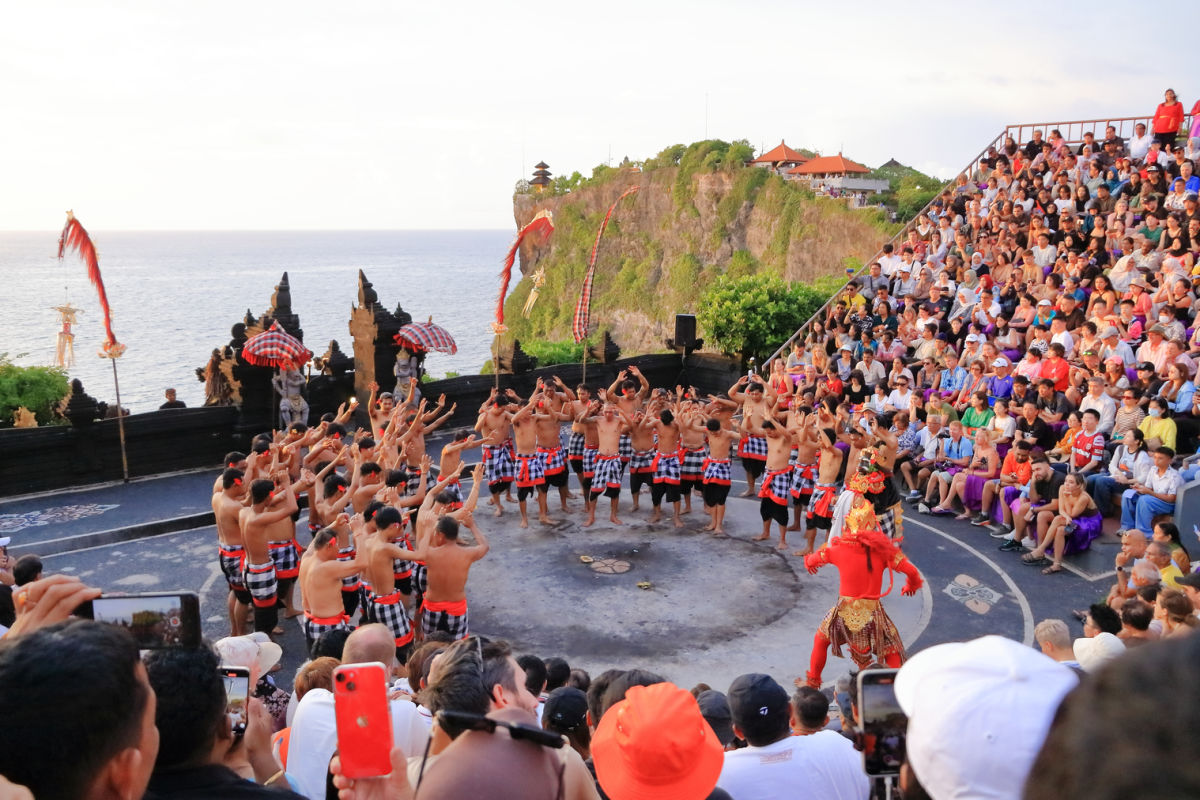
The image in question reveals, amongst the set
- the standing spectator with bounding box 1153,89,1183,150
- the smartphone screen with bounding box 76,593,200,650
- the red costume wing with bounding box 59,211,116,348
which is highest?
the standing spectator with bounding box 1153,89,1183,150

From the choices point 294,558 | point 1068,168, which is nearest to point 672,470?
point 294,558

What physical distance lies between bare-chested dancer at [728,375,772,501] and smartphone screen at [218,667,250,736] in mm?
9279

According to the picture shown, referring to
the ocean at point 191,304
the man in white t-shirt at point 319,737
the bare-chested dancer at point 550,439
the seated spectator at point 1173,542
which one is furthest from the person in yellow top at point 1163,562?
the ocean at point 191,304

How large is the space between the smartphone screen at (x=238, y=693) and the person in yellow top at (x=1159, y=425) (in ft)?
32.2

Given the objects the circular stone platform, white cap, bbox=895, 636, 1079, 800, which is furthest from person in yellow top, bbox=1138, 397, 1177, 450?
white cap, bbox=895, 636, 1079, 800

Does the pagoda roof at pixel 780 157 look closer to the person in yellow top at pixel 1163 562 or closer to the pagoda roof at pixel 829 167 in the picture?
the pagoda roof at pixel 829 167

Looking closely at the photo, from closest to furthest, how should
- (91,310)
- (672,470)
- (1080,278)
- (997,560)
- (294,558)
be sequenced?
1. (294,558)
2. (997,560)
3. (672,470)
4. (1080,278)
5. (91,310)

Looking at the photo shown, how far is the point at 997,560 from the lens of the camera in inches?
402

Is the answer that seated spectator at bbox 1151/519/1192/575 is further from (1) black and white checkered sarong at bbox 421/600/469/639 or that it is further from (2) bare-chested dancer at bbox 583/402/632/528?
(2) bare-chested dancer at bbox 583/402/632/528

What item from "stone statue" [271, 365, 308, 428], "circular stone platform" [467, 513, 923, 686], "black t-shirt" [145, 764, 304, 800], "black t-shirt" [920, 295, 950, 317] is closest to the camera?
"black t-shirt" [145, 764, 304, 800]

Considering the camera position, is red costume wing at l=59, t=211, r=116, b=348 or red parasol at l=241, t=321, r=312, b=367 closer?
red costume wing at l=59, t=211, r=116, b=348

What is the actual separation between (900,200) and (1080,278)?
940 inches

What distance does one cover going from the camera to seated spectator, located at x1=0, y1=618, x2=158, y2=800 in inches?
74.7

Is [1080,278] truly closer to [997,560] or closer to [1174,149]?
[1174,149]
